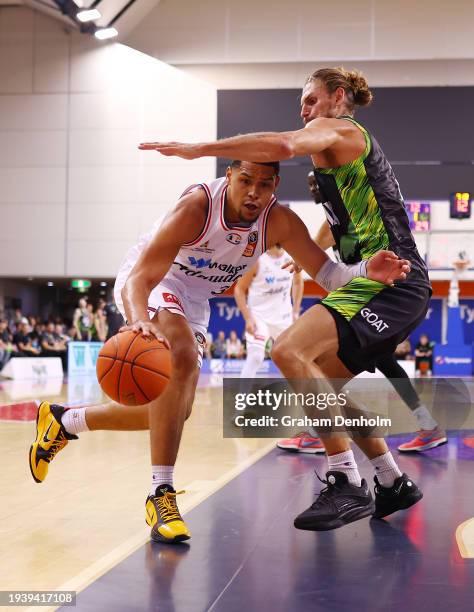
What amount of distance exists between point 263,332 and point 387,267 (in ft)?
18.3

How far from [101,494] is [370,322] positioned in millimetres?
1869

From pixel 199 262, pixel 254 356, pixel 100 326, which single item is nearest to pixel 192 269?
pixel 199 262

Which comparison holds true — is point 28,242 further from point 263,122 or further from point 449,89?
point 449,89

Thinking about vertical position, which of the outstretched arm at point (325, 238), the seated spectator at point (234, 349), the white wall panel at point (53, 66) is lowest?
the seated spectator at point (234, 349)

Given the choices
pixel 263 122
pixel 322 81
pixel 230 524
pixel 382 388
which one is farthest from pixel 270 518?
pixel 263 122

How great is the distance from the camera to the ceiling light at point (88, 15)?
2092cm

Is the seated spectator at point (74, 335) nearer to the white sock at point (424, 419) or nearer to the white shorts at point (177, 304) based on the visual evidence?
the white sock at point (424, 419)

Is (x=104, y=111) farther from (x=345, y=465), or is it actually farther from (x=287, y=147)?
(x=287, y=147)

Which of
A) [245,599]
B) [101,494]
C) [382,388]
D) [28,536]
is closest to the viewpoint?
[245,599]

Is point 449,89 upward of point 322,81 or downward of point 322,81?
upward

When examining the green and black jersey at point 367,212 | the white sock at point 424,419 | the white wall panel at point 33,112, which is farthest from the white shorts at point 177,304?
the white wall panel at point 33,112

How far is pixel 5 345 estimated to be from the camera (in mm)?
17047

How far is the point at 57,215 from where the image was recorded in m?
23.0

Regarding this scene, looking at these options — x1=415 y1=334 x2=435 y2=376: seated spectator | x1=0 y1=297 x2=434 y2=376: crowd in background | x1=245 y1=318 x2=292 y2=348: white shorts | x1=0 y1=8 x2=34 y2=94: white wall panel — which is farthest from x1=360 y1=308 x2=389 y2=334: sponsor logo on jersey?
x1=0 y1=8 x2=34 y2=94: white wall panel
